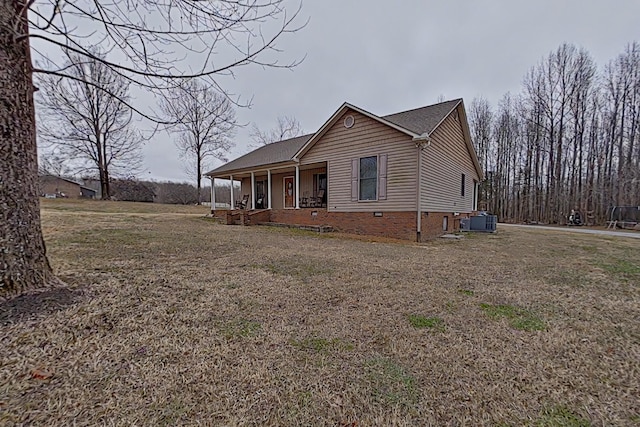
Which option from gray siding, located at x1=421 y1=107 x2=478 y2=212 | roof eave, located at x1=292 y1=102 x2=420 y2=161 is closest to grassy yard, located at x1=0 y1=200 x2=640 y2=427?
gray siding, located at x1=421 y1=107 x2=478 y2=212

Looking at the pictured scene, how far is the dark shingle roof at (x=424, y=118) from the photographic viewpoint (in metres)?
9.72

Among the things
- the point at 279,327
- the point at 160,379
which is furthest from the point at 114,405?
the point at 279,327

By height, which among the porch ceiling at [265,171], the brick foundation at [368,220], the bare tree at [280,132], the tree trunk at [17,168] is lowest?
the brick foundation at [368,220]

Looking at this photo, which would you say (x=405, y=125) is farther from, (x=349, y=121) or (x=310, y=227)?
(x=310, y=227)

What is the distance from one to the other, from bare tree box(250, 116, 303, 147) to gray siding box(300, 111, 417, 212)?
21252 millimetres

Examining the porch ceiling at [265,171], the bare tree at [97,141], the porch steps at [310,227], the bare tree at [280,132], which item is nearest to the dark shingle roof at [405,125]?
the porch ceiling at [265,171]

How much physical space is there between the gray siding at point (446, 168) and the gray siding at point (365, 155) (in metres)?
0.56

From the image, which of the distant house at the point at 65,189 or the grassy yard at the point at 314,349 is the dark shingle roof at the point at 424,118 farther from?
the distant house at the point at 65,189

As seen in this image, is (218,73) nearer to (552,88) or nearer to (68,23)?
(68,23)

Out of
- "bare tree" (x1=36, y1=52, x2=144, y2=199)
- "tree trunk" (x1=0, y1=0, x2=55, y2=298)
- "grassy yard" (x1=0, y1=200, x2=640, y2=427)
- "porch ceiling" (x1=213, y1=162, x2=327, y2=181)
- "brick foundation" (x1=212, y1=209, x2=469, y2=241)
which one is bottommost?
"grassy yard" (x1=0, y1=200, x2=640, y2=427)

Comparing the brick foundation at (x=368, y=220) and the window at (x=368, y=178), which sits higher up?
the window at (x=368, y=178)

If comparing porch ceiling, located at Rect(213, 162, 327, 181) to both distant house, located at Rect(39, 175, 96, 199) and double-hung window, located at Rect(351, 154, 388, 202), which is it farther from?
distant house, located at Rect(39, 175, 96, 199)

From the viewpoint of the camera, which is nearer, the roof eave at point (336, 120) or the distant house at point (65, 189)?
the roof eave at point (336, 120)

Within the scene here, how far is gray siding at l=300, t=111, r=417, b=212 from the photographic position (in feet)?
31.0
